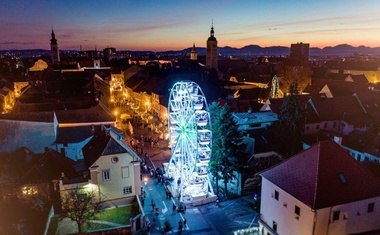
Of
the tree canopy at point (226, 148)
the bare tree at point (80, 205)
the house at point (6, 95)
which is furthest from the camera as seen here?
the house at point (6, 95)

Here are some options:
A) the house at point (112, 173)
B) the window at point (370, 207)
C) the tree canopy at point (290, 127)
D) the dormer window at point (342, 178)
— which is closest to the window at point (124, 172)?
the house at point (112, 173)

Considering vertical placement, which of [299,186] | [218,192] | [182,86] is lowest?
[218,192]

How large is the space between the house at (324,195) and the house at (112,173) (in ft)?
44.7

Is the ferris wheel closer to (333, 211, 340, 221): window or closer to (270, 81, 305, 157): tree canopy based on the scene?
(270, 81, 305, 157): tree canopy

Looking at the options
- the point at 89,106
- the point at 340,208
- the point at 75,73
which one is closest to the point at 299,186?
the point at 340,208

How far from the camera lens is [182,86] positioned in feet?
115

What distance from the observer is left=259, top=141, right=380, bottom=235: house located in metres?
21.7

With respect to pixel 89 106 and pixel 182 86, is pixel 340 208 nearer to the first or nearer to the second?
pixel 182 86

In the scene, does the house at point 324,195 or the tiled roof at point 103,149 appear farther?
the tiled roof at point 103,149

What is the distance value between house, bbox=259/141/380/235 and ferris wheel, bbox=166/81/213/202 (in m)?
8.76

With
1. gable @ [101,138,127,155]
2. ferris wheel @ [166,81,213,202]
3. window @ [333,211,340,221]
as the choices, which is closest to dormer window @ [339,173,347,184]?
window @ [333,211,340,221]

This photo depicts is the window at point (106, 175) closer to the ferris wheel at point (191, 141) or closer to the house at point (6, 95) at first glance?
the ferris wheel at point (191, 141)

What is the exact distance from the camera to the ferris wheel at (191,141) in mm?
32031

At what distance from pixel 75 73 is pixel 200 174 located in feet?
206
